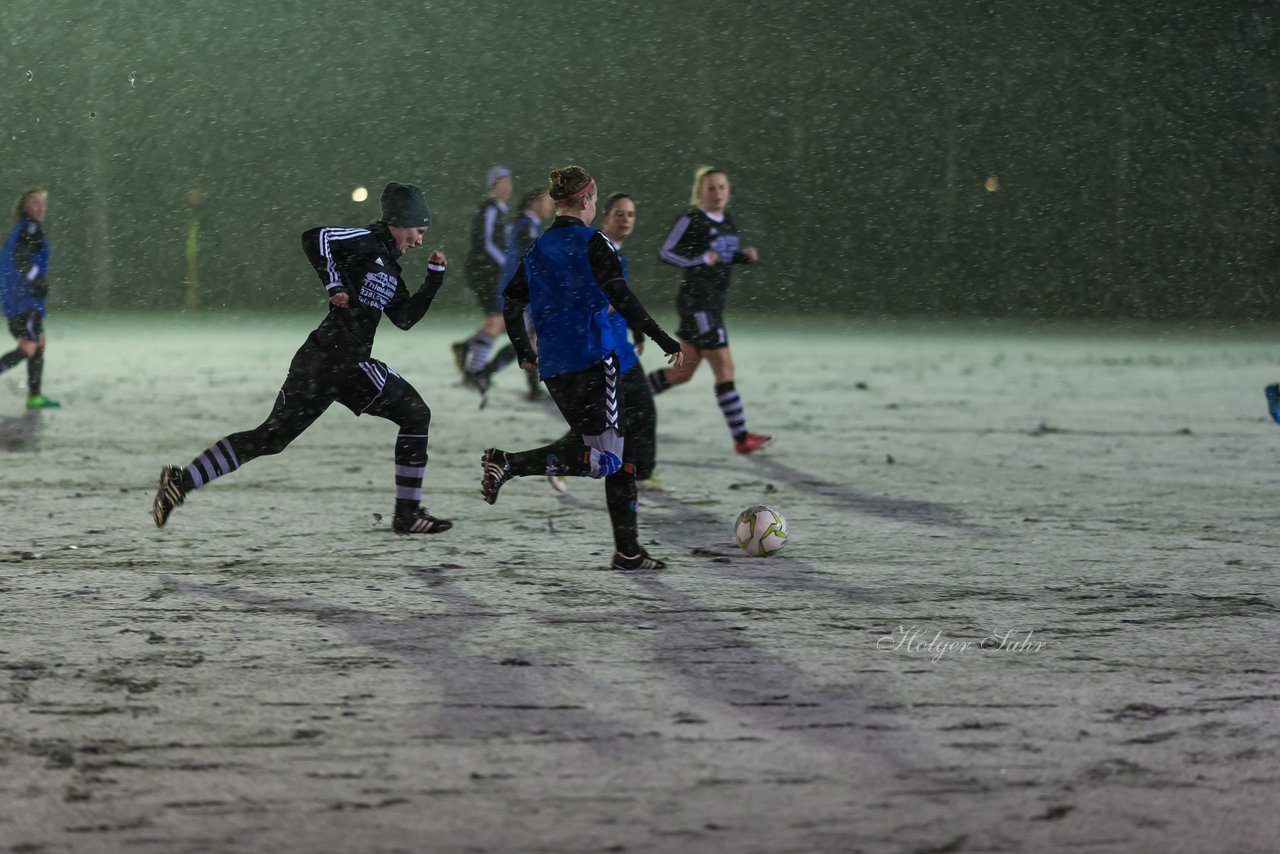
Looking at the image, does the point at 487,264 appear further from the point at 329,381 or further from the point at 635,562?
the point at 635,562

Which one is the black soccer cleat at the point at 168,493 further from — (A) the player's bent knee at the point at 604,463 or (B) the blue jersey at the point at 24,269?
(B) the blue jersey at the point at 24,269

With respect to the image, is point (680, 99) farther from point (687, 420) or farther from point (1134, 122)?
point (687, 420)

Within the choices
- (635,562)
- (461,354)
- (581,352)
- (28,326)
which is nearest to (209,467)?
(581,352)

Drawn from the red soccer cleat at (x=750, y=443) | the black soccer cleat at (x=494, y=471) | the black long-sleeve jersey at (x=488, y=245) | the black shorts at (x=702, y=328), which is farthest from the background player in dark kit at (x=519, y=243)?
the black soccer cleat at (x=494, y=471)

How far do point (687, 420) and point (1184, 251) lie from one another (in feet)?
60.2

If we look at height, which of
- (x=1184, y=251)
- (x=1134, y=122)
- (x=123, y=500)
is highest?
(x=1134, y=122)

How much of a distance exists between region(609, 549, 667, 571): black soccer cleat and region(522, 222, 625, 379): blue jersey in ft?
2.81

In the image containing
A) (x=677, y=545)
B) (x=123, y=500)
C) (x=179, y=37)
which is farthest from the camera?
(x=179, y=37)

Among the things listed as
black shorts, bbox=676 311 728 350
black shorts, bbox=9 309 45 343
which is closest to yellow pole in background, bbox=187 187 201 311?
black shorts, bbox=9 309 45 343

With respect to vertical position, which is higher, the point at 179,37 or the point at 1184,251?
the point at 179,37

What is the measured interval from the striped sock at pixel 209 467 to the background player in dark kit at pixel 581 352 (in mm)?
1328

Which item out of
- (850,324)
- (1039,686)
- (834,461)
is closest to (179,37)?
(850,324)

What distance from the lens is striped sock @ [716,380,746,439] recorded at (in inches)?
416

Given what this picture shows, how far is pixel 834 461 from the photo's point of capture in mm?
10211
